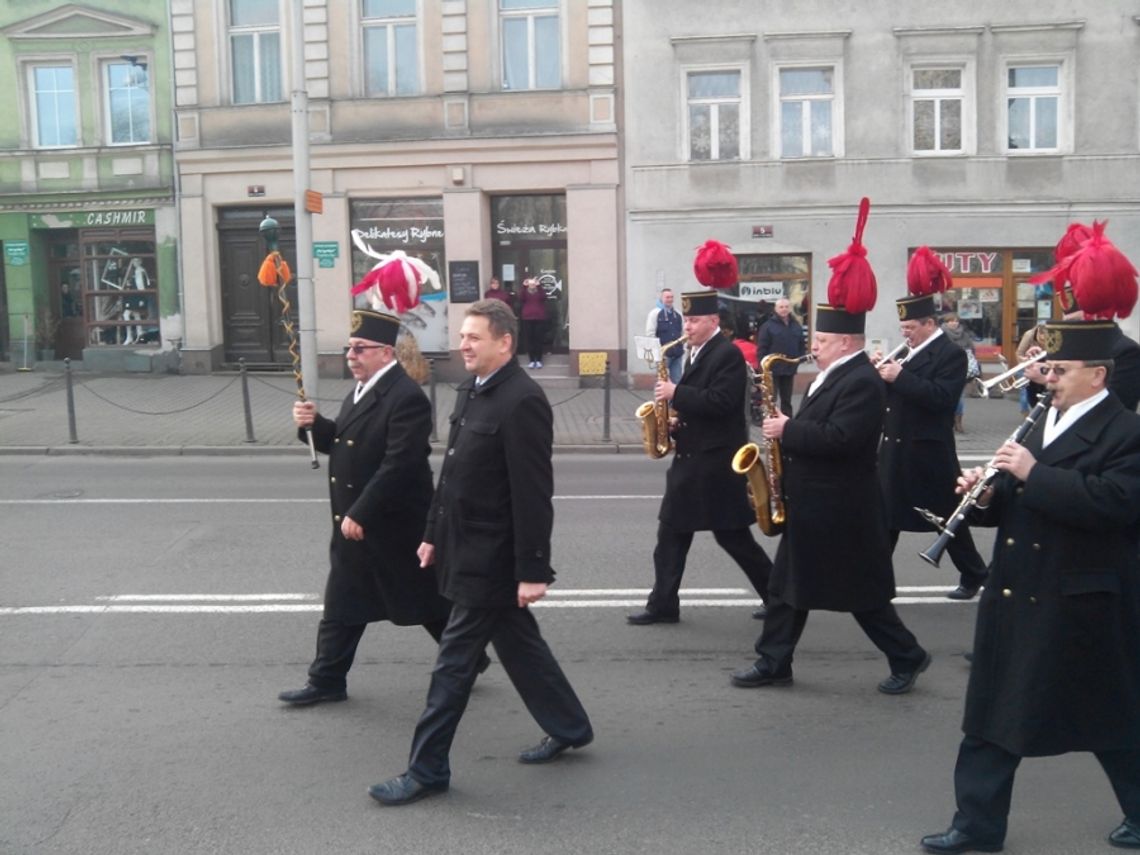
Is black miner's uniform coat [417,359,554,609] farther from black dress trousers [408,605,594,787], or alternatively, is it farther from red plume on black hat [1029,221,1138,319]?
red plume on black hat [1029,221,1138,319]

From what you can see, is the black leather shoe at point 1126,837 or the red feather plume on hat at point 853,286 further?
the red feather plume on hat at point 853,286

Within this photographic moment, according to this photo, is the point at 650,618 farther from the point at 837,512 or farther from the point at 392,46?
the point at 392,46

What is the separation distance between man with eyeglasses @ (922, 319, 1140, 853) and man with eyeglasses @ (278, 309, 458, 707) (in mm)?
2498

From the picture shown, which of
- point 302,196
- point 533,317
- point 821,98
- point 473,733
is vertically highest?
point 821,98

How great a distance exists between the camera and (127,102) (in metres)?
24.6

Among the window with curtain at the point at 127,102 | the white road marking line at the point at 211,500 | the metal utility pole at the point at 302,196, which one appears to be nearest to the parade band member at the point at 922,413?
the white road marking line at the point at 211,500

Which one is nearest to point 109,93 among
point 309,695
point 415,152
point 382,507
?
point 415,152

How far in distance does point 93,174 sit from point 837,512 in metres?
21.9

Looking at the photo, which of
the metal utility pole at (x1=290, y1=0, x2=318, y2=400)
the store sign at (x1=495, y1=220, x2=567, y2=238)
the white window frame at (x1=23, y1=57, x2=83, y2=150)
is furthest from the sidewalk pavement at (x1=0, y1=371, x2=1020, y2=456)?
the white window frame at (x1=23, y1=57, x2=83, y2=150)

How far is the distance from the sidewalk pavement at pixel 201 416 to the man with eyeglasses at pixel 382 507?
849 centimetres

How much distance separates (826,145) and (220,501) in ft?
47.5

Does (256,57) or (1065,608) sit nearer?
(1065,608)

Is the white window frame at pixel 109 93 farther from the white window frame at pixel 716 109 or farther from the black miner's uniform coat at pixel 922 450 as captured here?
the black miner's uniform coat at pixel 922 450

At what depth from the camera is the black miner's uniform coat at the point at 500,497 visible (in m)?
5.00
